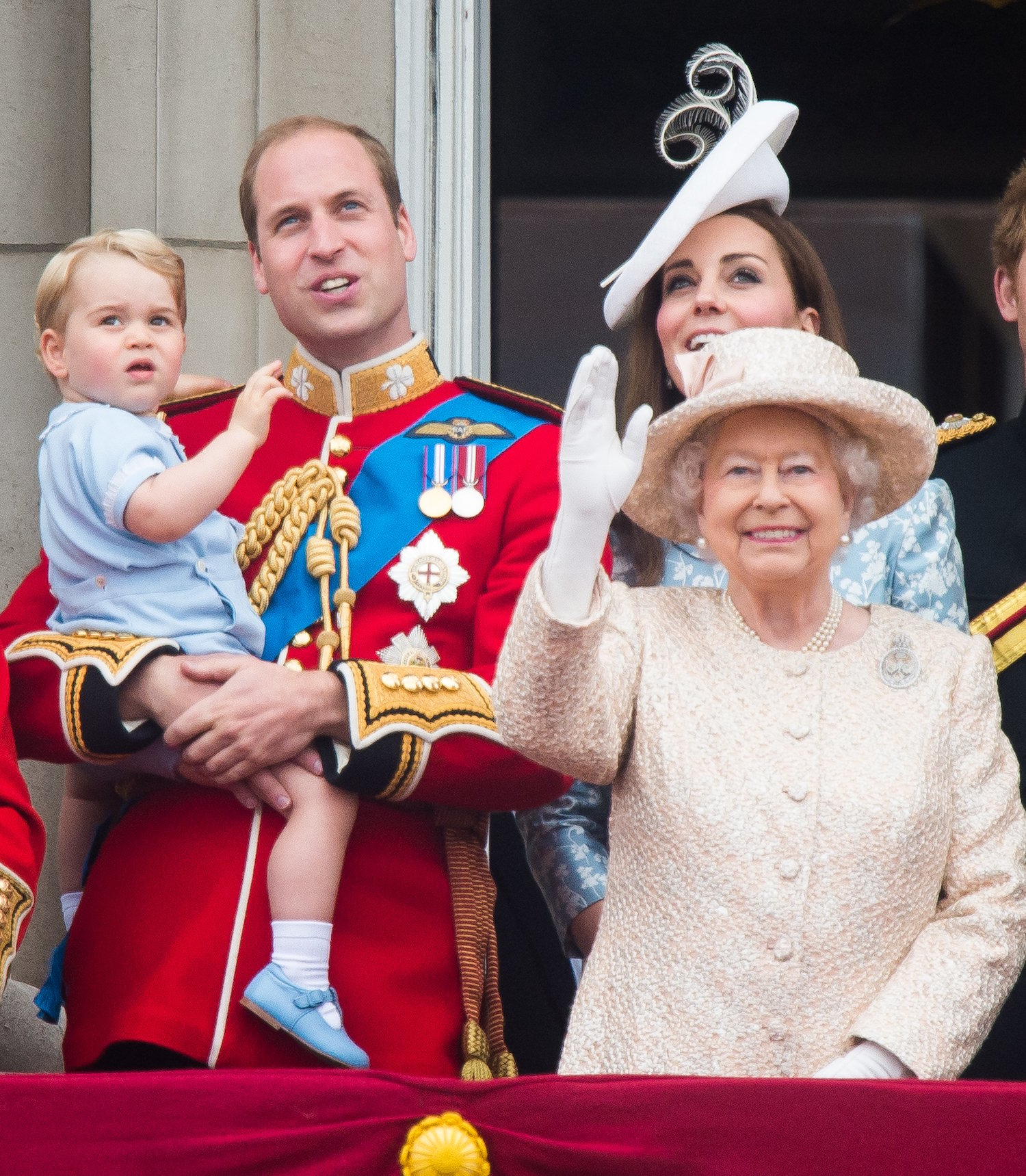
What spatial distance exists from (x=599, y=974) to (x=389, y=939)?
0.39m

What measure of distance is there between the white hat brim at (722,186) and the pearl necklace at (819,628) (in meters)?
0.79

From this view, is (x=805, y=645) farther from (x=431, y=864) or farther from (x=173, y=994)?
(x=173, y=994)

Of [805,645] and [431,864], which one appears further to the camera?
[431,864]

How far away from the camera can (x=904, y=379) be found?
17.5 ft

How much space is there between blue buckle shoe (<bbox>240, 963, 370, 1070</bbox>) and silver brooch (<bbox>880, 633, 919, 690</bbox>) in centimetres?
79

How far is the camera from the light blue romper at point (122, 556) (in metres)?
2.70

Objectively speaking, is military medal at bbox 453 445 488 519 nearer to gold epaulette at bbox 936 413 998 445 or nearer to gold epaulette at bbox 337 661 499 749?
gold epaulette at bbox 337 661 499 749

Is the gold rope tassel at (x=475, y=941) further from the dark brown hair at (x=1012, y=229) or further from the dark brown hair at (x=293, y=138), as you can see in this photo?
the dark brown hair at (x=1012, y=229)

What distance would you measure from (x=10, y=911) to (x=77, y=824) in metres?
0.48

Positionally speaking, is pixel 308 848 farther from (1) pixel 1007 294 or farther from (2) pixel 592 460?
(1) pixel 1007 294

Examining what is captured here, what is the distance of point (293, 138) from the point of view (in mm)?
3000

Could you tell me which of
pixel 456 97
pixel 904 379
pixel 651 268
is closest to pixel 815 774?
pixel 651 268

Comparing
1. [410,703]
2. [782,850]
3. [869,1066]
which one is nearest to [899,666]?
[782,850]

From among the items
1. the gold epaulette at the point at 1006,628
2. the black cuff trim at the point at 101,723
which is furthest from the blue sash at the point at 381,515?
the gold epaulette at the point at 1006,628
